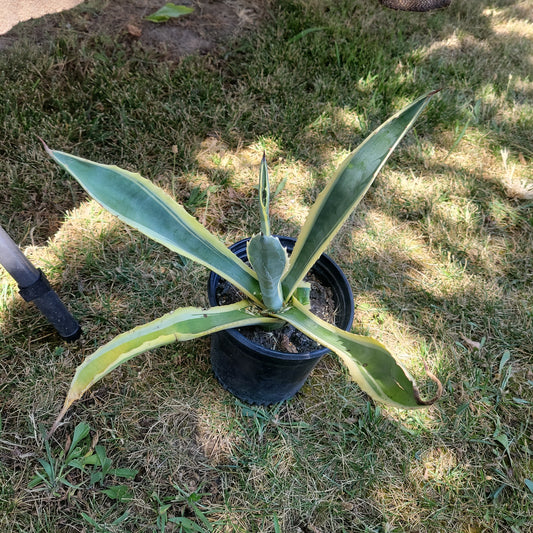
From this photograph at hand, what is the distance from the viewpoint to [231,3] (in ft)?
10.2

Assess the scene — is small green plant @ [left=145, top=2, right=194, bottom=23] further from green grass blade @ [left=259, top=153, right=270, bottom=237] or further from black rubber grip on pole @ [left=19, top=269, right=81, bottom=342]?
green grass blade @ [left=259, top=153, right=270, bottom=237]

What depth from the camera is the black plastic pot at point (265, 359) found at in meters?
1.23

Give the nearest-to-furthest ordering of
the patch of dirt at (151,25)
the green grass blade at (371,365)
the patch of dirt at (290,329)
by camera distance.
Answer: the green grass blade at (371,365) → the patch of dirt at (290,329) → the patch of dirt at (151,25)

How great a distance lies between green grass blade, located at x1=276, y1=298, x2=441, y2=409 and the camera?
0.86 metres

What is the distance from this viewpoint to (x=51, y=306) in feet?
4.71

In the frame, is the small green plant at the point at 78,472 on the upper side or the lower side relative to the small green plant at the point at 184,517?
upper

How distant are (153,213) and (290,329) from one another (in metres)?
0.57

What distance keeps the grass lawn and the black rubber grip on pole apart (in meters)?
0.08

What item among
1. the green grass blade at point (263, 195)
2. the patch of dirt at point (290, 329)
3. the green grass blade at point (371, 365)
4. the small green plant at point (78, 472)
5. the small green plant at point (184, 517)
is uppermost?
the green grass blade at point (263, 195)

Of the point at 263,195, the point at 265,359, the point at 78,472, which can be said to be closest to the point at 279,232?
the point at 265,359

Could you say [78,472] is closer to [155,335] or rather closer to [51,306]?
[51,306]

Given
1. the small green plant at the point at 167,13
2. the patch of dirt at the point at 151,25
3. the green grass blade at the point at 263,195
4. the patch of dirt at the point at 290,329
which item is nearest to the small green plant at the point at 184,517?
the patch of dirt at the point at 290,329

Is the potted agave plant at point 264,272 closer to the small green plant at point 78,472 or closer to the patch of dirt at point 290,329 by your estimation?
the patch of dirt at point 290,329

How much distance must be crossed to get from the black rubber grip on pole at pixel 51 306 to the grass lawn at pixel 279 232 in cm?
8
